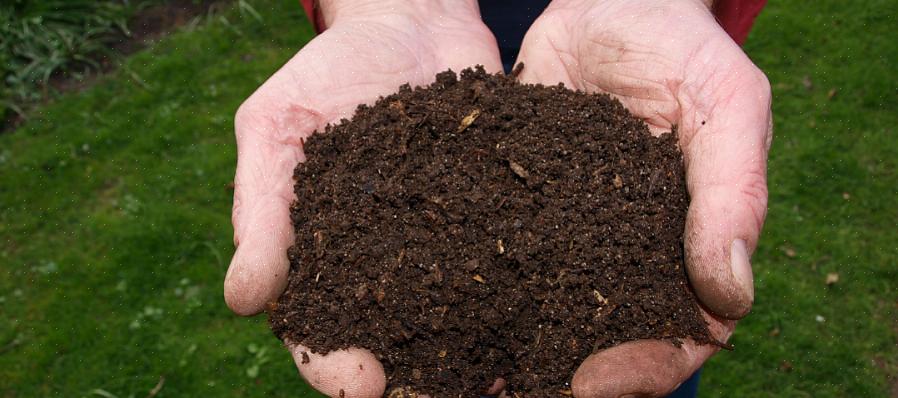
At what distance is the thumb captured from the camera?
2223 mm

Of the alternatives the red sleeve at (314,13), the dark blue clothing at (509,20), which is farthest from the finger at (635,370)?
the red sleeve at (314,13)

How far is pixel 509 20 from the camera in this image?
3.23 meters

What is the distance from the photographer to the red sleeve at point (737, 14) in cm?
279

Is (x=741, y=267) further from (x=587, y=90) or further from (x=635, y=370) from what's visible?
(x=587, y=90)

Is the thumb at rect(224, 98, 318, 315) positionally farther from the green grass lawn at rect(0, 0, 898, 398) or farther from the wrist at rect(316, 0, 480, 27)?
the green grass lawn at rect(0, 0, 898, 398)

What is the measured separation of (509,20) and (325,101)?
1.03 metres

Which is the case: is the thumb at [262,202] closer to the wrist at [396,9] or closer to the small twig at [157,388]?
the wrist at [396,9]

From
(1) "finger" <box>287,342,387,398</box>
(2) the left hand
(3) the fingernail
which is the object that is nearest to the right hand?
(1) "finger" <box>287,342,387,398</box>

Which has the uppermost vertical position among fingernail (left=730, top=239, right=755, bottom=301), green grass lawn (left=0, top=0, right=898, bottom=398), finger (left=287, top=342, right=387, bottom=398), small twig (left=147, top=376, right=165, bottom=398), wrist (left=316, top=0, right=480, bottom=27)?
wrist (left=316, top=0, right=480, bottom=27)

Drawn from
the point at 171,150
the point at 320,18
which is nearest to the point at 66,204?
the point at 171,150

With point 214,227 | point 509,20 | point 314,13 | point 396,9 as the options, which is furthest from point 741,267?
point 214,227

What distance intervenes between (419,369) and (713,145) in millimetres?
1141

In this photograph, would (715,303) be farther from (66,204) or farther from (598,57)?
(66,204)

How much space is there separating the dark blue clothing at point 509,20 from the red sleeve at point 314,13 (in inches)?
30.6
